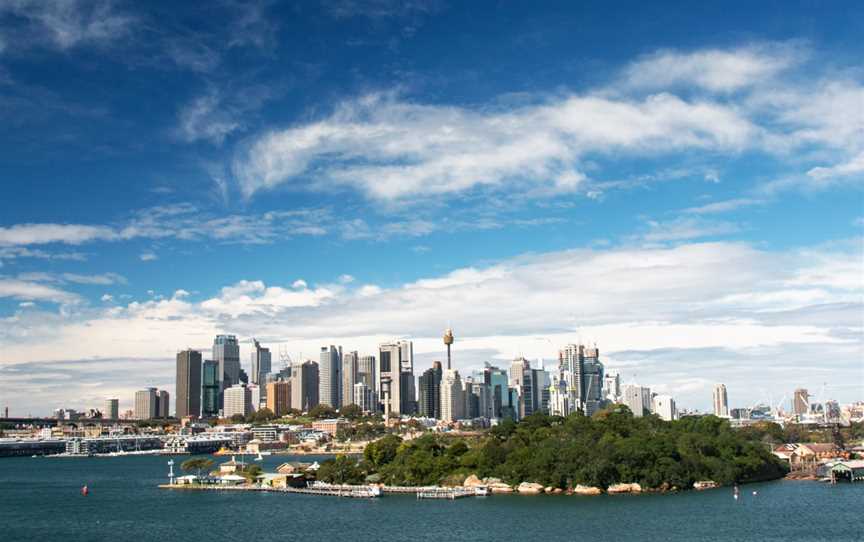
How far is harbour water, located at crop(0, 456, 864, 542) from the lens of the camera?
34.7m

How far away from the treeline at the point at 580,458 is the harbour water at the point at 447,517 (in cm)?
212

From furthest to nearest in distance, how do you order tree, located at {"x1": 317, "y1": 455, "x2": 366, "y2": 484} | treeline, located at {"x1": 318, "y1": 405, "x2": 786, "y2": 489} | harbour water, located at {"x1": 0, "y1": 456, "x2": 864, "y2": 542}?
tree, located at {"x1": 317, "y1": 455, "x2": 366, "y2": 484} → treeline, located at {"x1": 318, "y1": 405, "x2": 786, "y2": 489} → harbour water, located at {"x1": 0, "y1": 456, "x2": 864, "y2": 542}

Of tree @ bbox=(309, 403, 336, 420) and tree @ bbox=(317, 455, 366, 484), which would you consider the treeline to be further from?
tree @ bbox=(309, 403, 336, 420)

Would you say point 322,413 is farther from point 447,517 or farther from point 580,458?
point 447,517

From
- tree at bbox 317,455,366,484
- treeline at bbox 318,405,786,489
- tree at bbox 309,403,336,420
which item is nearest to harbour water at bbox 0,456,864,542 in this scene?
treeline at bbox 318,405,786,489

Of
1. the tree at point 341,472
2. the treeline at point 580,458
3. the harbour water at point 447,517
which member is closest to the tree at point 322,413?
the treeline at point 580,458

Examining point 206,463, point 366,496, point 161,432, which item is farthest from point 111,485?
point 161,432

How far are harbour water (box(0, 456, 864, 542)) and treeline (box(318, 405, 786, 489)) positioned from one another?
2.12 m

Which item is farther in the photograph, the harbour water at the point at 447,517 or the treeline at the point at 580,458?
the treeline at the point at 580,458

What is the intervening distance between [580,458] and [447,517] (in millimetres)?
11810

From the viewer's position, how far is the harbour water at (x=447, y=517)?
34688 millimetres

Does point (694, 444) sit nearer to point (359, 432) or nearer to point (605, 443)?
point (605, 443)

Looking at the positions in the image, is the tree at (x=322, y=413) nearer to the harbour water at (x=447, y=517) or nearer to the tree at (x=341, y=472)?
the tree at (x=341, y=472)

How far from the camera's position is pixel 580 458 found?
160 feet
